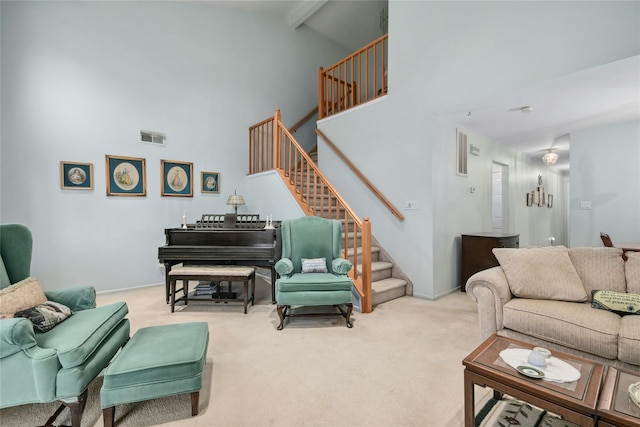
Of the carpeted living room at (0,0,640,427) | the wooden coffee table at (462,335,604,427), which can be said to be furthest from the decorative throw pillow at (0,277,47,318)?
the wooden coffee table at (462,335,604,427)

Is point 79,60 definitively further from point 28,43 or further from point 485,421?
point 485,421

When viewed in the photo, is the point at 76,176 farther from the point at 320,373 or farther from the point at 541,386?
the point at 541,386

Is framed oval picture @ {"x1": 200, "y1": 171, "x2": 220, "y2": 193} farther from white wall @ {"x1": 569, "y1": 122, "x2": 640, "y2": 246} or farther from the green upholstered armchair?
white wall @ {"x1": 569, "y1": 122, "x2": 640, "y2": 246}

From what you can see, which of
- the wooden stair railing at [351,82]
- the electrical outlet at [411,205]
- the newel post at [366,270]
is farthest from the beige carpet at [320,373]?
the wooden stair railing at [351,82]

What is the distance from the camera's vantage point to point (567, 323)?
1972 mm

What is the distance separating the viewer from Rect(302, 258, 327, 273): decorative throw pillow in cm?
333

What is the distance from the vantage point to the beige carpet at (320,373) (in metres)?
1.68

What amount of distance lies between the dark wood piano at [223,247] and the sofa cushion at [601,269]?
2.97m

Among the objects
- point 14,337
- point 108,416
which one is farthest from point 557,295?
point 14,337

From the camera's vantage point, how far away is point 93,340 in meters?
1.69

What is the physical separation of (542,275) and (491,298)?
473mm

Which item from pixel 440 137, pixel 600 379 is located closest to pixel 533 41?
pixel 440 137

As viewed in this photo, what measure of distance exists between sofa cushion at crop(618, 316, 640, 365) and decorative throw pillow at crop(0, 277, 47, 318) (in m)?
3.59

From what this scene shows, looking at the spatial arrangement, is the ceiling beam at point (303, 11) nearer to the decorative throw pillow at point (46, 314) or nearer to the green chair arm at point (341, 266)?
the green chair arm at point (341, 266)
